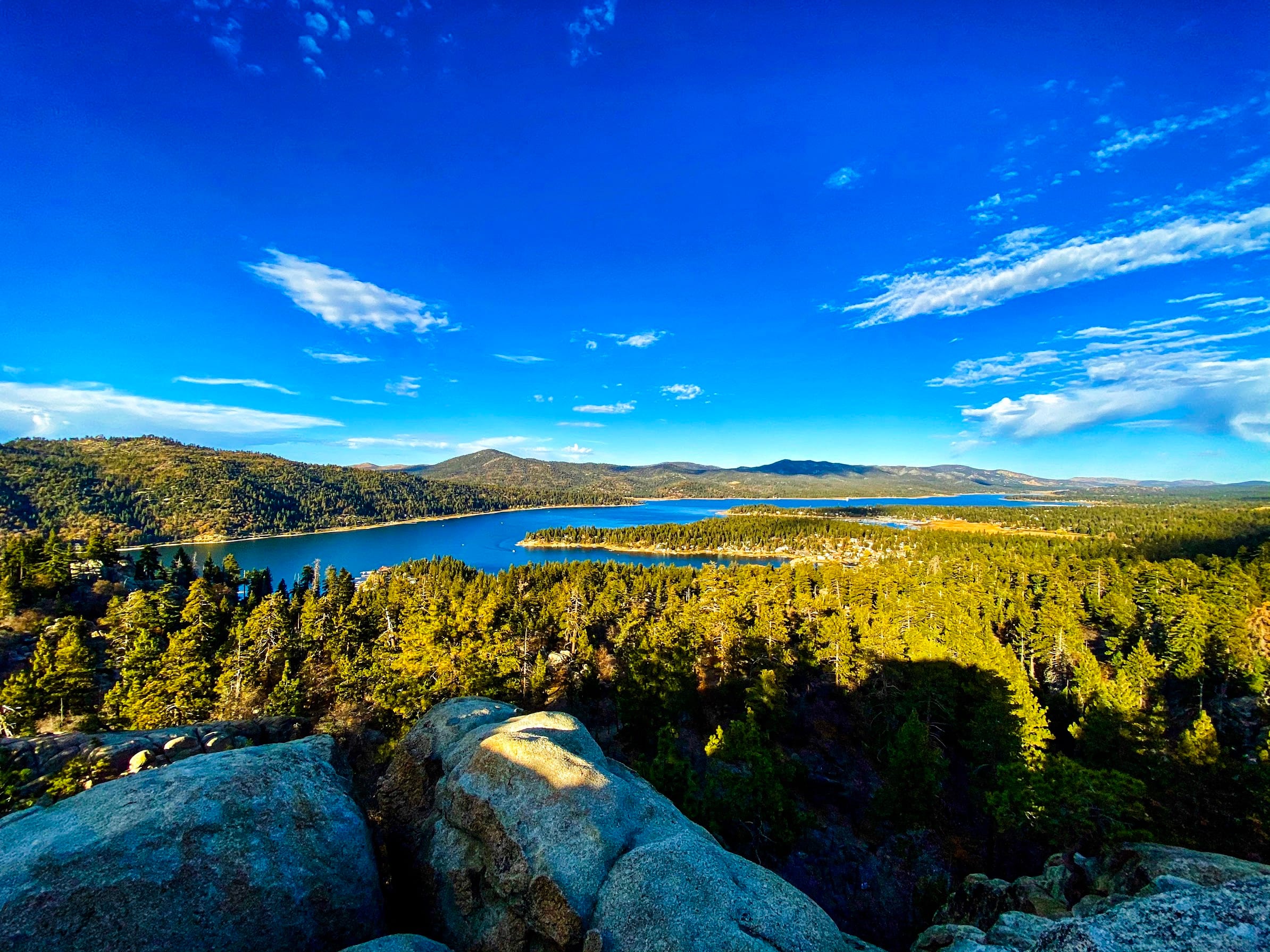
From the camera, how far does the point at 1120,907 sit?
322 inches

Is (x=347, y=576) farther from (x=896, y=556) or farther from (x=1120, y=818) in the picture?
(x=896, y=556)

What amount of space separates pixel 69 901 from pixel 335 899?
13.4 feet

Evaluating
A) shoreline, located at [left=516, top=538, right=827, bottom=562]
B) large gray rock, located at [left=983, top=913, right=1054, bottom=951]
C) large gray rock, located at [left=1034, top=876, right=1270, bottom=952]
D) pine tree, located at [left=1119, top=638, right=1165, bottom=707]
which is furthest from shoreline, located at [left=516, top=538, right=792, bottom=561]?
large gray rock, located at [left=1034, top=876, right=1270, bottom=952]

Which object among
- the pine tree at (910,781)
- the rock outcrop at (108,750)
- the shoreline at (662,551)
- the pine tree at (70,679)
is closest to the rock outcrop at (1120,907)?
the pine tree at (910,781)

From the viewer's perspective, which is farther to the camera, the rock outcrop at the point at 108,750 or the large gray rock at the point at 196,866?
the rock outcrop at the point at 108,750

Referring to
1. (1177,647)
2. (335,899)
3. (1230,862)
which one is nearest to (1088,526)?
(1177,647)

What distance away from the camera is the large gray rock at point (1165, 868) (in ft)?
30.6

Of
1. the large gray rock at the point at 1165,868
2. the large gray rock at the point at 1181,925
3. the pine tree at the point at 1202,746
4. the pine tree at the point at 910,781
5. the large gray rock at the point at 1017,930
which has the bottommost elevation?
the pine tree at the point at 910,781

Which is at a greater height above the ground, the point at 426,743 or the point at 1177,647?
the point at 426,743

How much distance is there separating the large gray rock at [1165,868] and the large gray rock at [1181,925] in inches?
58.3

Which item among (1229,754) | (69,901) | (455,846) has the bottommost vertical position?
(1229,754)

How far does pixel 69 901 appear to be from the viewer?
7.48 metres

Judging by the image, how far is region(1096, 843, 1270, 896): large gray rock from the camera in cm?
934

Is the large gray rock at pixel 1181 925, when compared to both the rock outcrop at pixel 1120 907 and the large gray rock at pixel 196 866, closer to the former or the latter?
the rock outcrop at pixel 1120 907
